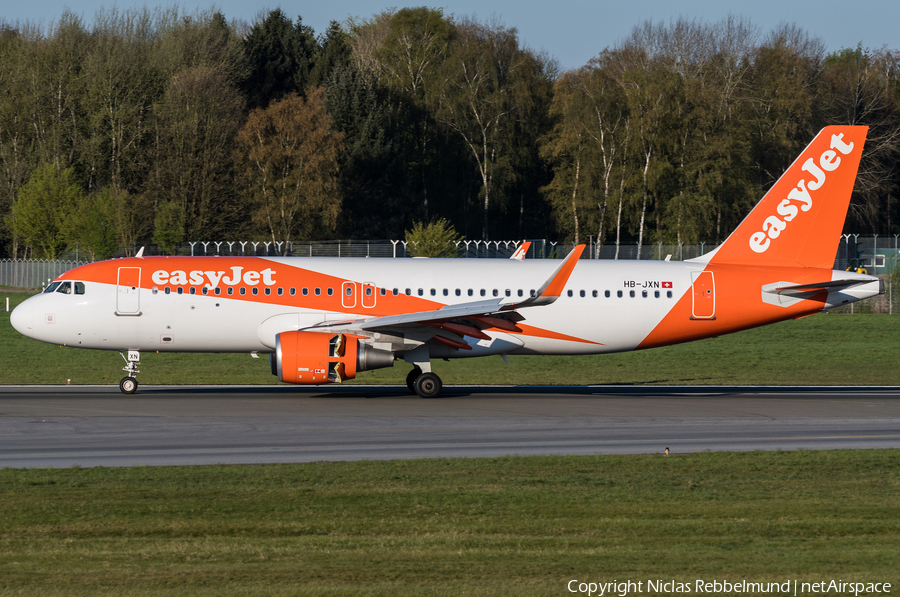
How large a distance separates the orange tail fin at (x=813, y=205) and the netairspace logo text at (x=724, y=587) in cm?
1914

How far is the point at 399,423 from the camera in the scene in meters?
20.5

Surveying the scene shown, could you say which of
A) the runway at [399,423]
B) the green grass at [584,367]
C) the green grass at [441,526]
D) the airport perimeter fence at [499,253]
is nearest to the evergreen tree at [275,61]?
the airport perimeter fence at [499,253]

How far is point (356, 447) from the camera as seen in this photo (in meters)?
17.3

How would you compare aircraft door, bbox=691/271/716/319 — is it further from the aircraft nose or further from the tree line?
the tree line

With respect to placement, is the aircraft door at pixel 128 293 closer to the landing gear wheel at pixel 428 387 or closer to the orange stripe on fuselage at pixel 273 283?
the orange stripe on fuselage at pixel 273 283

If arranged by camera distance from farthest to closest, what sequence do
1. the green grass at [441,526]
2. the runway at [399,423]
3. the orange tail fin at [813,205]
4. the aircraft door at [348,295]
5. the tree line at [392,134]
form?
the tree line at [392,134] < the orange tail fin at [813,205] < the aircraft door at [348,295] < the runway at [399,423] < the green grass at [441,526]

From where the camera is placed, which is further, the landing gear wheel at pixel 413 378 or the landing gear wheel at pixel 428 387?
the landing gear wheel at pixel 413 378

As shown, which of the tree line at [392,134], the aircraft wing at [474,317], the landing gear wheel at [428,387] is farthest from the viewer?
the tree line at [392,134]

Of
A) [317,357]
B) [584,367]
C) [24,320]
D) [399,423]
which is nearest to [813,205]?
[584,367]

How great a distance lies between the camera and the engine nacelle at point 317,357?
2333 centimetres

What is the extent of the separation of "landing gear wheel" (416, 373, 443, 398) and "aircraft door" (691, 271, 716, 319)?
7.32 m

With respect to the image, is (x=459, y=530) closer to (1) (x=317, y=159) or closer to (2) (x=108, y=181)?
(1) (x=317, y=159)

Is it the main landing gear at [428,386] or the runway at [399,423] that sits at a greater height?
the main landing gear at [428,386]

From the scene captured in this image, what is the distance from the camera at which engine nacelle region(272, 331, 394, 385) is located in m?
23.3
